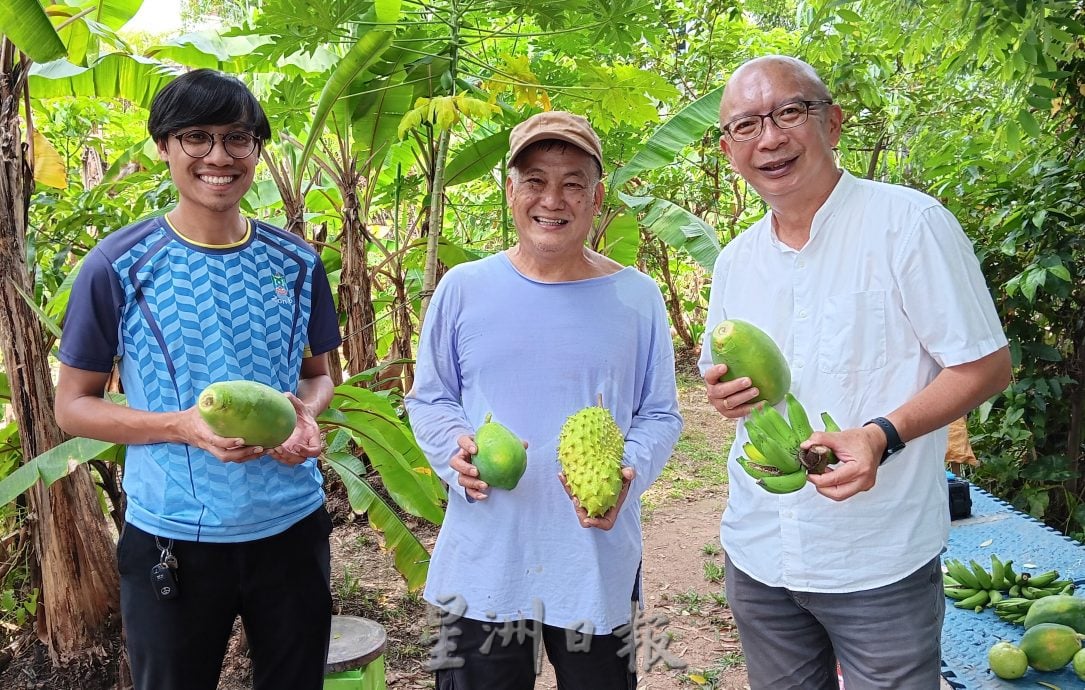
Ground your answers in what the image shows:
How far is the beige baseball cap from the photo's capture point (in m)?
2.10

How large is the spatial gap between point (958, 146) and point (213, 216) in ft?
16.0

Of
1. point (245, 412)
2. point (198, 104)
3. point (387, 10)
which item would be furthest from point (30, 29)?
point (245, 412)

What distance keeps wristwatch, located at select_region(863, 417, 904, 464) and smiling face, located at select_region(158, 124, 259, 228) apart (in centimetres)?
169

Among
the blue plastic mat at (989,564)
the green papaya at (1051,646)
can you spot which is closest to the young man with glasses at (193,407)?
the blue plastic mat at (989,564)

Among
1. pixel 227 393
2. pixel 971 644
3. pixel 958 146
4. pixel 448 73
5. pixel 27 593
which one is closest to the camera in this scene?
pixel 227 393

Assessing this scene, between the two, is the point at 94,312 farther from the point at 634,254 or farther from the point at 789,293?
the point at 634,254

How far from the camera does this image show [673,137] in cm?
523

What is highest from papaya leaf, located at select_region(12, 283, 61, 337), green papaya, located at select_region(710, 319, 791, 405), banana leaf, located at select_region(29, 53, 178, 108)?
banana leaf, located at select_region(29, 53, 178, 108)

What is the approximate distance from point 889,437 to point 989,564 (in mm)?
2484

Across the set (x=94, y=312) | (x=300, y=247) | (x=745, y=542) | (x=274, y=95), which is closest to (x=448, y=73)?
(x=274, y=95)

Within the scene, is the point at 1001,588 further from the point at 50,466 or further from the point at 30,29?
the point at 30,29

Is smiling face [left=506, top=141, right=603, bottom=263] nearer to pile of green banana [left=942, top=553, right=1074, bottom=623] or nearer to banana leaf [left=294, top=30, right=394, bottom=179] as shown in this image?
banana leaf [left=294, top=30, right=394, bottom=179]

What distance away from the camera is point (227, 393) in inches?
71.7

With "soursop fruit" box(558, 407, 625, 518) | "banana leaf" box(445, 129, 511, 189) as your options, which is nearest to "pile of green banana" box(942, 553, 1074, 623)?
"soursop fruit" box(558, 407, 625, 518)
